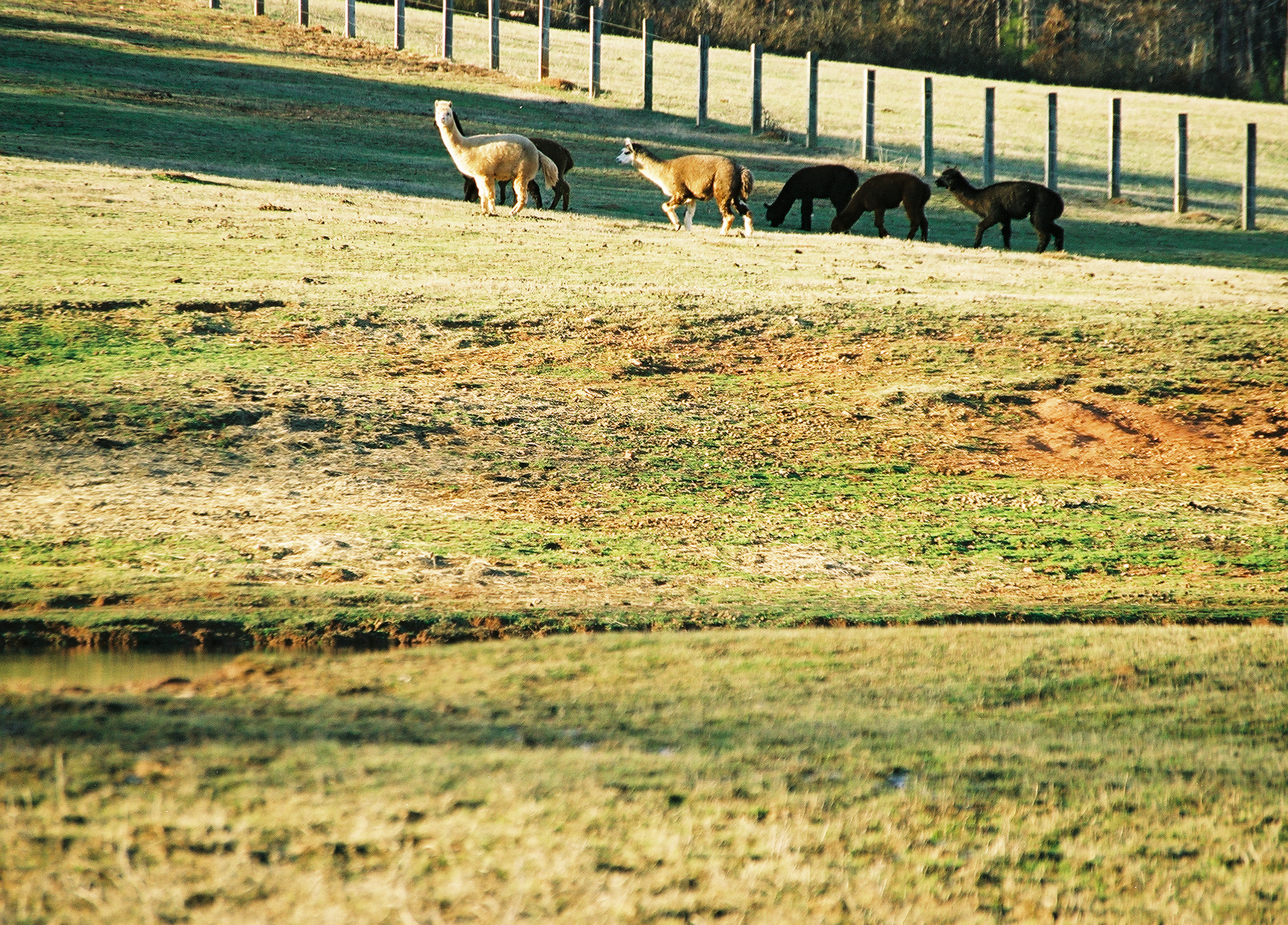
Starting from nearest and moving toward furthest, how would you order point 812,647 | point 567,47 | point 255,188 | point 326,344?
point 812,647 < point 326,344 < point 255,188 < point 567,47

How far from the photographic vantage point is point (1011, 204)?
2016 centimetres

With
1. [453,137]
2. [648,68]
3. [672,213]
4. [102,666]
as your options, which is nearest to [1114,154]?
[648,68]

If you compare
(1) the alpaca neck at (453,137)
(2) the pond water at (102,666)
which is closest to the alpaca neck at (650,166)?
(1) the alpaca neck at (453,137)

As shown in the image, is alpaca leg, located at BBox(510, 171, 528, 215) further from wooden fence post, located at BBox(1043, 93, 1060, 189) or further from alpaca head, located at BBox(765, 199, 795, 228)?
wooden fence post, located at BBox(1043, 93, 1060, 189)

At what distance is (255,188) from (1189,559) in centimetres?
1449

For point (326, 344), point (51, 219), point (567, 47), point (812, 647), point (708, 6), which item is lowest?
point (812, 647)

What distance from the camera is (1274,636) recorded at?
266 inches

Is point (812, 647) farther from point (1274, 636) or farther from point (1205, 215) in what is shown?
point (1205, 215)

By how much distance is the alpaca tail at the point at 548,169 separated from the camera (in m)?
19.2

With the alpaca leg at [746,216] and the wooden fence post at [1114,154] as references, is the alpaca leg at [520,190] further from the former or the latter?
the wooden fence post at [1114,154]

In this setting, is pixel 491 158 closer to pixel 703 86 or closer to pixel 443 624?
pixel 443 624

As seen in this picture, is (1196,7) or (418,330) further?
(1196,7)

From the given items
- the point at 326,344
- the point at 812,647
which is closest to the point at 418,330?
the point at 326,344

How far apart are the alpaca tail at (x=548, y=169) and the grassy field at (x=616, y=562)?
98 cm
